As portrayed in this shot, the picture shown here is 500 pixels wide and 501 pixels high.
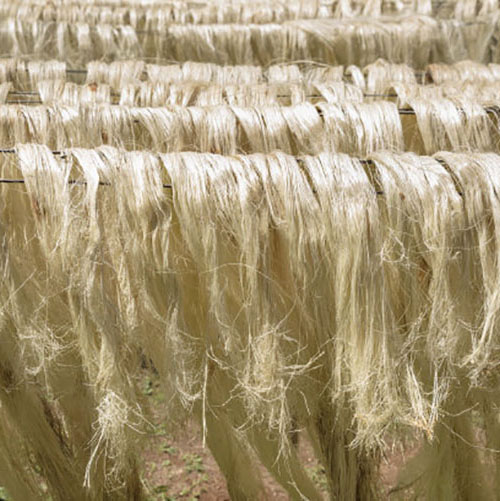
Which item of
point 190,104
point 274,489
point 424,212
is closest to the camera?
point 424,212

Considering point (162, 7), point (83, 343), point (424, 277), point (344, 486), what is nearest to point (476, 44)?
point (162, 7)

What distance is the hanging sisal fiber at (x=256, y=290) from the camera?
1138mm

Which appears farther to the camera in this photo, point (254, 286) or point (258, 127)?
point (258, 127)

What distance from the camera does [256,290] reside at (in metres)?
1.18

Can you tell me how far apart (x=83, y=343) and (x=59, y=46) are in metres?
1.86

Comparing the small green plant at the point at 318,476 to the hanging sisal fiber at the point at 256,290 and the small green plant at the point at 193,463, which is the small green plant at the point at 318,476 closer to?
the small green plant at the point at 193,463

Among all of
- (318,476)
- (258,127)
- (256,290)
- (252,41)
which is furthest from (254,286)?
(252,41)

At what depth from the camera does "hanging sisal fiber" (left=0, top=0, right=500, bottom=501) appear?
3.73ft

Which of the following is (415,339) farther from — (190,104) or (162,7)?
(162,7)

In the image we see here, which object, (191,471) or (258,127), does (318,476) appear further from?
(258,127)

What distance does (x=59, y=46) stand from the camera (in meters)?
2.70

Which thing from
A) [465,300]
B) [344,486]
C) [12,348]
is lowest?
[344,486]

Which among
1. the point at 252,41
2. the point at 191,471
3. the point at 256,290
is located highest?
the point at 252,41

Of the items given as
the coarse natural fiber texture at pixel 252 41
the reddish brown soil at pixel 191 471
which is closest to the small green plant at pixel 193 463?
the reddish brown soil at pixel 191 471
